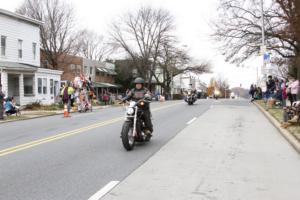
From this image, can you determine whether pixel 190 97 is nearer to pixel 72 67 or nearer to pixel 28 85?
pixel 28 85

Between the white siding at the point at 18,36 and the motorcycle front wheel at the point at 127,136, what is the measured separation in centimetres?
2451

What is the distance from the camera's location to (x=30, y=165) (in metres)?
8.81

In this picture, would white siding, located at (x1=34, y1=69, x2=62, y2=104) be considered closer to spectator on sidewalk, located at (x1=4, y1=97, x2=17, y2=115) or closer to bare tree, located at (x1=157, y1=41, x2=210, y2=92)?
spectator on sidewalk, located at (x1=4, y1=97, x2=17, y2=115)

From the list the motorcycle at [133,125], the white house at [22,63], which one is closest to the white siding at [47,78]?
the white house at [22,63]

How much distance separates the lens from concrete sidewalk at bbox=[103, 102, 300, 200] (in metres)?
6.63

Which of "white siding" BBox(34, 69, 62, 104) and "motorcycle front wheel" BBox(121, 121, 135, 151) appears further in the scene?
"white siding" BBox(34, 69, 62, 104)

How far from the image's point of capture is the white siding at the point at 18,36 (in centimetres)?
3347

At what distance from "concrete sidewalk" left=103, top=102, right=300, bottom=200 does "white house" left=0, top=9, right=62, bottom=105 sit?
2275 centimetres

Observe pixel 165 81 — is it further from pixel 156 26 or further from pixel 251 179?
pixel 251 179

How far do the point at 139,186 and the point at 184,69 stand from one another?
238ft

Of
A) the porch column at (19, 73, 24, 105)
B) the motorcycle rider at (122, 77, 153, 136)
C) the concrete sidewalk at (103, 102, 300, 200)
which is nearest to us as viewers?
A: the concrete sidewalk at (103, 102, 300, 200)

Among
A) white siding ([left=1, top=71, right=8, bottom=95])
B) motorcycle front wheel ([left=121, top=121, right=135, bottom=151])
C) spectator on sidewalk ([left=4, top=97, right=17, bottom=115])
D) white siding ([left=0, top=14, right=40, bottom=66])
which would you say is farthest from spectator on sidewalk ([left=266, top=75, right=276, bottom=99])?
white siding ([left=0, top=14, right=40, bottom=66])

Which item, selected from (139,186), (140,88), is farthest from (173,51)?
(139,186)

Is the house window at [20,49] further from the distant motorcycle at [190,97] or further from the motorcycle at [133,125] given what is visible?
the motorcycle at [133,125]
